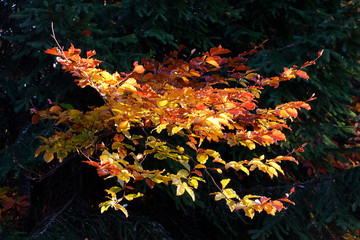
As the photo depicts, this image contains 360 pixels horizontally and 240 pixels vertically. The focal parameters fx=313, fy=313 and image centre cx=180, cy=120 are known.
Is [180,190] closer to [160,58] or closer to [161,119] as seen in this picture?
[161,119]

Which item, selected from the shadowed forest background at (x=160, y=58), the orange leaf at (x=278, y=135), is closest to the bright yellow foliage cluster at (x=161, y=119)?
the orange leaf at (x=278, y=135)

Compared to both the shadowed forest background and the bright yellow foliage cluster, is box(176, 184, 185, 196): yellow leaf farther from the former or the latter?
the shadowed forest background

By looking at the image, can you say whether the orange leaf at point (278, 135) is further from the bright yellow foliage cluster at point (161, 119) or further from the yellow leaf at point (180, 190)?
the yellow leaf at point (180, 190)

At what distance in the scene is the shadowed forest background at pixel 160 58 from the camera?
2639 millimetres

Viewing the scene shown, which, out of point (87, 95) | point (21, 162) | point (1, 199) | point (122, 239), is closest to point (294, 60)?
point (87, 95)

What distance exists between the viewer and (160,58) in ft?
11.4

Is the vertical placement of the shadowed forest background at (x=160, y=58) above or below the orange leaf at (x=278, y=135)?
below

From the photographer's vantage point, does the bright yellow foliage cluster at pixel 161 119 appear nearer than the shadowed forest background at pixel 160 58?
Yes

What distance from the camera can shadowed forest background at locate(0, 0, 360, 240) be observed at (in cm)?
264

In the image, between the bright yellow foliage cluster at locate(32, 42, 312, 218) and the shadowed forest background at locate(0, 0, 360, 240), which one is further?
the shadowed forest background at locate(0, 0, 360, 240)

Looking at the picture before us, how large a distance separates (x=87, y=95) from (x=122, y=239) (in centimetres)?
138

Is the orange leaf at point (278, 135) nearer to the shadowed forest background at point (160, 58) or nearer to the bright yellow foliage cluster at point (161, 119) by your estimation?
the bright yellow foliage cluster at point (161, 119)

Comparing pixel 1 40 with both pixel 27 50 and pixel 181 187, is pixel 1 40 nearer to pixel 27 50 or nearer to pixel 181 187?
pixel 27 50

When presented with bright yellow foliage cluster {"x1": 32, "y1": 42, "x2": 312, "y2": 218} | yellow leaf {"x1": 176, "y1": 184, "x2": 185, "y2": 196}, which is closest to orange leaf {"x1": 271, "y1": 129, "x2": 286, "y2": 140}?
bright yellow foliage cluster {"x1": 32, "y1": 42, "x2": 312, "y2": 218}
